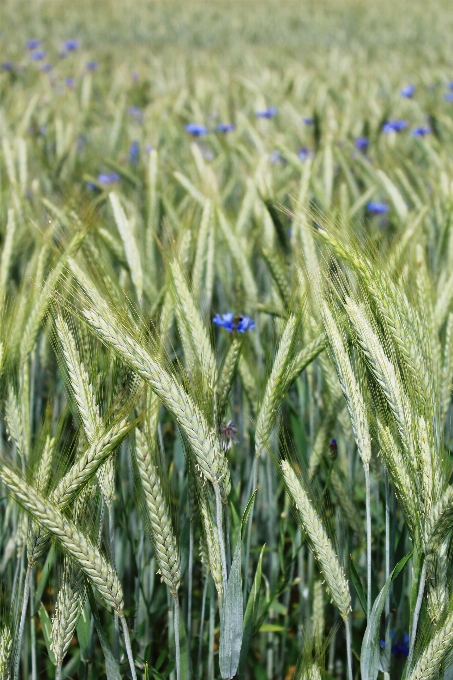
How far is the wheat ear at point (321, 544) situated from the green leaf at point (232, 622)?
0.31 ft

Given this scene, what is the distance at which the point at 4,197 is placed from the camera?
6.49 ft

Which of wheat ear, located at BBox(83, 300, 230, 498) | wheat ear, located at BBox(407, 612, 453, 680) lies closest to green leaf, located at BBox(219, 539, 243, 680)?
wheat ear, located at BBox(83, 300, 230, 498)

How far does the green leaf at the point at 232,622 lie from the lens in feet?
2.88

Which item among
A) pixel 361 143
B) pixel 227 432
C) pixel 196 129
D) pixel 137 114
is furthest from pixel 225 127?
pixel 227 432

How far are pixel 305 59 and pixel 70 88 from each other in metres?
3.62

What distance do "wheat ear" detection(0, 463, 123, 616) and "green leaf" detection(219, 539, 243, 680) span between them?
131 mm

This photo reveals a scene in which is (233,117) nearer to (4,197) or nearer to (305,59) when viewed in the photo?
(4,197)

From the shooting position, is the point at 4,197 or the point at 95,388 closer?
the point at 95,388

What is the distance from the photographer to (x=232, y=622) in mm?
890

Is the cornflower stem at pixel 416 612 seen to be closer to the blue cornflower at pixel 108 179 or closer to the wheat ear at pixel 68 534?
the wheat ear at pixel 68 534

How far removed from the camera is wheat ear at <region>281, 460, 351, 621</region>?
2.88 feet

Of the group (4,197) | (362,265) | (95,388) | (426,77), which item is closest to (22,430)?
(95,388)

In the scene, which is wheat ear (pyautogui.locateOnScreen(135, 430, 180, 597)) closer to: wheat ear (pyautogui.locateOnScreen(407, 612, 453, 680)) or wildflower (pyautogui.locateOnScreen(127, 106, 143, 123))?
wheat ear (pyautogui.locateOnScreen(407, 612, 453, 680))

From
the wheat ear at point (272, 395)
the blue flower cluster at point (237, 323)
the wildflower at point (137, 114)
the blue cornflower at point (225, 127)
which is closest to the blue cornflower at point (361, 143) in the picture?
the blue cornflower at point (225, 127)
